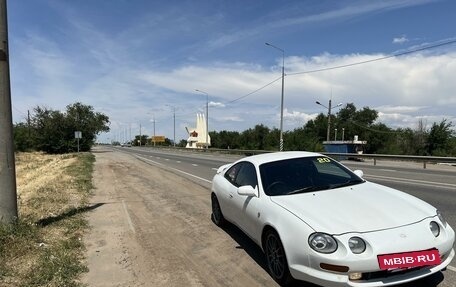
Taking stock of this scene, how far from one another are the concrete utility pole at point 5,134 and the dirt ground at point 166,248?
1.33 m

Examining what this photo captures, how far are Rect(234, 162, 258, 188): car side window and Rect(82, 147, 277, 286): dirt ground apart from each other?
3.11 ft

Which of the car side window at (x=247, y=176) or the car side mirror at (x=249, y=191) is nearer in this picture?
the car side mirror at (x=249, y=191)

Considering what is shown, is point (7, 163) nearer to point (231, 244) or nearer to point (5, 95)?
point (5, 95)

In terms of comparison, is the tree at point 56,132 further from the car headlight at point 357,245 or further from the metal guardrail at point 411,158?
the car headlight at point 357,245

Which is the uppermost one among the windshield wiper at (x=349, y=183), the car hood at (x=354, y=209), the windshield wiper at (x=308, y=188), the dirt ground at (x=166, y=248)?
the windshield wiper at (x=349, y=183)

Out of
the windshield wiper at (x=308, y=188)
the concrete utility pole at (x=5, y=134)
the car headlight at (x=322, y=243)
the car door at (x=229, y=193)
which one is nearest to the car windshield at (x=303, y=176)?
the windshield wiper at (x=308, y=188)

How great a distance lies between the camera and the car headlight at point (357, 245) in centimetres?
413

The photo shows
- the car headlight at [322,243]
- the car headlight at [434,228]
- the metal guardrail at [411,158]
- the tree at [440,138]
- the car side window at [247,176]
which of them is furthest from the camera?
the tree at [440,138]

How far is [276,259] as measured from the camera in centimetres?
496

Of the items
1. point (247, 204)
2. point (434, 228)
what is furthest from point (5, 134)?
point (434, 228)

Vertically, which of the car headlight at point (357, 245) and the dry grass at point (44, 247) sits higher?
the car headlight at point (357, 245)

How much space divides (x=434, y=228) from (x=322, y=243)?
127 centimetres

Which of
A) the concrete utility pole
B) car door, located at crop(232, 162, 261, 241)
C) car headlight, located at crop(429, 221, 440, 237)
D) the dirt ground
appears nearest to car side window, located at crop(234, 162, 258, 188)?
car door, located at crop(232, 162, 261, 241)

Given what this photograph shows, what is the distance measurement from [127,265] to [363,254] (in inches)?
124
